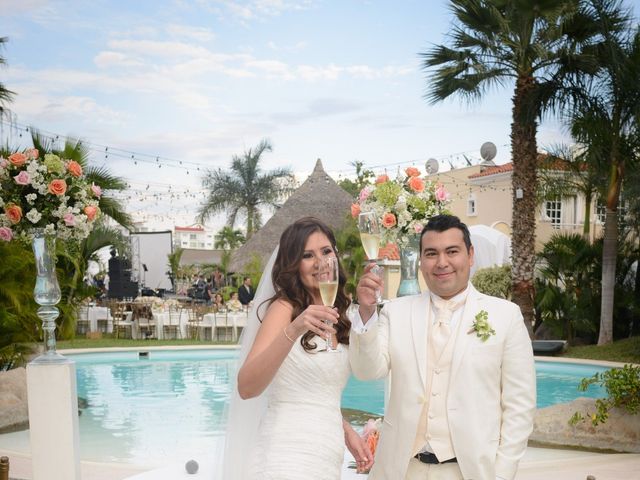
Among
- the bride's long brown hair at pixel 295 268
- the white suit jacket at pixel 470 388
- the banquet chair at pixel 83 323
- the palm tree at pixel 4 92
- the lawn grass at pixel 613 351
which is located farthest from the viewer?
the banquet chair at pixel 83 323

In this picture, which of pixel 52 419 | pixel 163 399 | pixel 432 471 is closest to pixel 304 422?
pixel 432 471

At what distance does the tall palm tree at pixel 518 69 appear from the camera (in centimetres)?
1593

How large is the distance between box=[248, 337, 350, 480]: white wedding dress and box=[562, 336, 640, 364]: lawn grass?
12.8 m

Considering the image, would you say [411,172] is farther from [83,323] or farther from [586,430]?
[83,323]

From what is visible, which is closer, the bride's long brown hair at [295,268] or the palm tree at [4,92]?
the bride's long brown hair at [295,268]

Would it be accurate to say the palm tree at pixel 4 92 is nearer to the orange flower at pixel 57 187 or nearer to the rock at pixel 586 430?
the orange flower at pixel 57 187

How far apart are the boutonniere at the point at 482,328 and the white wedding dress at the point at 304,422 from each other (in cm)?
62

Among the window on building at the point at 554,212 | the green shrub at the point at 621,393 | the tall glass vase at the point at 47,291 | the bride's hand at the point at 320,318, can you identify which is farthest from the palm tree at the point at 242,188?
the bride's hand at the point at 320,318

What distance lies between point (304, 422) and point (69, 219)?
3130 mm

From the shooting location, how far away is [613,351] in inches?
633

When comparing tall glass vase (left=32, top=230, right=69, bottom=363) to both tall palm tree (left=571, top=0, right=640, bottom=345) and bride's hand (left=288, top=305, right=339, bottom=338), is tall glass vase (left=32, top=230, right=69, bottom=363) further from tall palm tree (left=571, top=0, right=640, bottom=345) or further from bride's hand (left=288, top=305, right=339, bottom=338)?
tall palm tree (left=571, top=0, right=640, bottom=345)

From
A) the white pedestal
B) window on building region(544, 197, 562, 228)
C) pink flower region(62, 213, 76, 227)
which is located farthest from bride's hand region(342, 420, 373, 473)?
window on building region(544, 197, 562, 228)

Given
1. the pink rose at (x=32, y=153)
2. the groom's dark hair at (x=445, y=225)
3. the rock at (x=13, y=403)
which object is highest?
the pink rose at (x=32, y=153)

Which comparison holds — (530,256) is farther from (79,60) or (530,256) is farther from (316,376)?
(79,60)
